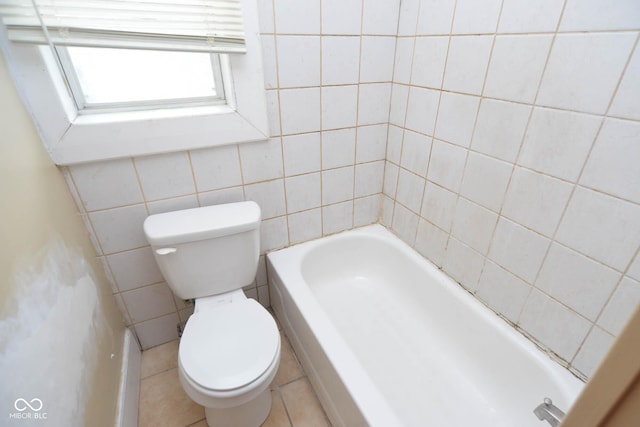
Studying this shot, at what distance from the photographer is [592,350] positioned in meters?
0.97

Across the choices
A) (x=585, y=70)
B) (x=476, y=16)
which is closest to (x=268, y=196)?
(x=476, y=16)

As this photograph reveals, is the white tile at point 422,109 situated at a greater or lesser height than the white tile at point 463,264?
greater

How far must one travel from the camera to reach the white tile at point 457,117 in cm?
117

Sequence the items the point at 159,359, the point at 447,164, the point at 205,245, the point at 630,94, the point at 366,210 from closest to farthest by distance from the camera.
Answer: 1. the point at 630,94
2. the point at 205,245
3. the point at 447,164
4. the point at 159,359
5. the point at 366,210

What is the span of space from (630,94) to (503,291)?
2.43 feet

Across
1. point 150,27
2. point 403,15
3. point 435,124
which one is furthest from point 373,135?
point 150,27

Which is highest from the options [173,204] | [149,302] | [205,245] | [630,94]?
[630,94]

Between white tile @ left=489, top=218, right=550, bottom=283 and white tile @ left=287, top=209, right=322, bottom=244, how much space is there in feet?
2.73

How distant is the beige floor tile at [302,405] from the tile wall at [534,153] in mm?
828

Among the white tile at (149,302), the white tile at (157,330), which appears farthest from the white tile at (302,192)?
the white tile at (157,330)

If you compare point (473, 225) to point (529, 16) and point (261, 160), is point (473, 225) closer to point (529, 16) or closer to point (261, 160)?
point (529, 16)

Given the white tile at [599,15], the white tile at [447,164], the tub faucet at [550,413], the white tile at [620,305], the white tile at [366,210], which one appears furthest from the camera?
the white tile at [366,210]

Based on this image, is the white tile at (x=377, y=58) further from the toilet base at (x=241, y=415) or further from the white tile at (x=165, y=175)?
the toilet base at (x=241, y=415)

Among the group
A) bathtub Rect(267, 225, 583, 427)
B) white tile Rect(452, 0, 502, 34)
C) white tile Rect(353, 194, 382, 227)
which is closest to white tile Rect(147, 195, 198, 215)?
bathtub Rect(267, 225, 583, 427)
